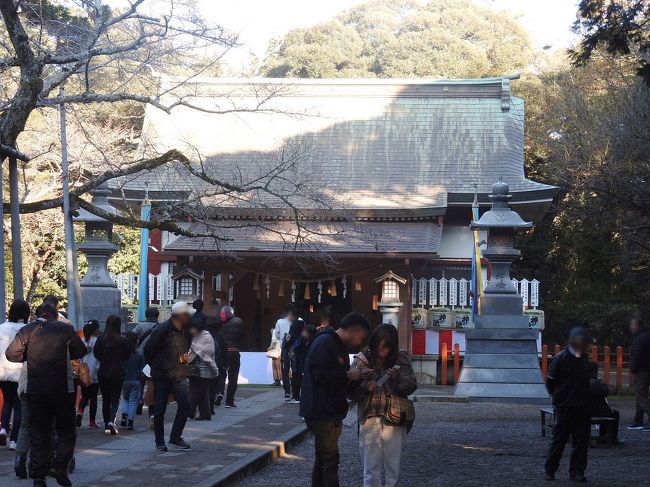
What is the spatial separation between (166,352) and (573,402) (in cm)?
459

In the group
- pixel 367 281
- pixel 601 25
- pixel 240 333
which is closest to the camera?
pixel 601 25

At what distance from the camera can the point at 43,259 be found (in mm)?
31781

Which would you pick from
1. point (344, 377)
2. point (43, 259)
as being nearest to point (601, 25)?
point (344, 377)

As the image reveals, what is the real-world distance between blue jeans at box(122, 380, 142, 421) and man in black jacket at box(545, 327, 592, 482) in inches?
258

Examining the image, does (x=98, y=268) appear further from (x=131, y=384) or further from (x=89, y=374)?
(x=89, y=374)

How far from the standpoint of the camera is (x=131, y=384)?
1481cm

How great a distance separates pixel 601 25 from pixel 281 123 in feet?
66.1

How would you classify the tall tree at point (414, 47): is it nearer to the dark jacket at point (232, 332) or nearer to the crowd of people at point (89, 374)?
the dark jacket at point (232, 332)

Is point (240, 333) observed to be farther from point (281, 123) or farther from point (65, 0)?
point (281, 123)

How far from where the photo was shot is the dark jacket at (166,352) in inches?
454

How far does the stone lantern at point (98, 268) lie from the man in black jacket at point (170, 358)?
37.4 ft

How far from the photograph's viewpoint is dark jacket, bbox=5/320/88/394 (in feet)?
29.2

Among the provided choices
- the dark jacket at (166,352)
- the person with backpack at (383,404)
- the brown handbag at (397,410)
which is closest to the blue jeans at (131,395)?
the dark jacket at (166,352)

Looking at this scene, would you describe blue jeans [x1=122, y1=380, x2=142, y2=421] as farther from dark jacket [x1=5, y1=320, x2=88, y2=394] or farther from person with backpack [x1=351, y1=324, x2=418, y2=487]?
person with backpack [x1=351, y1=324, x2=418, y2=487]
